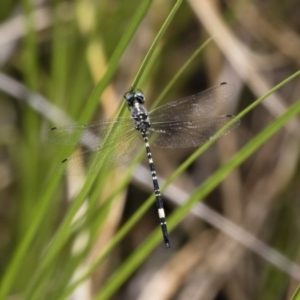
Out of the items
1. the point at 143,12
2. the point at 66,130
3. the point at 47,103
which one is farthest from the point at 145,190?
the point at 143,12

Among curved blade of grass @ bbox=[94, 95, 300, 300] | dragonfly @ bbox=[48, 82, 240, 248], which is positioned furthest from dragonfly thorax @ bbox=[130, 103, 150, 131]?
curved blade of grass @ bbox=[94, 95, 300, 300]

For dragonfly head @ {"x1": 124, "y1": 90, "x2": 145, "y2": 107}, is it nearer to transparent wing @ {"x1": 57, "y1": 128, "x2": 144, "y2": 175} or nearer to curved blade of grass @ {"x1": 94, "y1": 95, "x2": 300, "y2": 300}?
transparent wing @ {"x1": 57, "y1": 128, "x2": 144, "y2": 175}

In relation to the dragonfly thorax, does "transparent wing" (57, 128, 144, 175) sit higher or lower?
lower

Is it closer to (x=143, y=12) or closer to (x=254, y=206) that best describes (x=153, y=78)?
(x=254, y=206)

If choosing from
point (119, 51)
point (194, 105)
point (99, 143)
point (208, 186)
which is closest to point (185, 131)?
point (194, 105)

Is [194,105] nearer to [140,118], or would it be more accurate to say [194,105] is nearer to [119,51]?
[140,118]

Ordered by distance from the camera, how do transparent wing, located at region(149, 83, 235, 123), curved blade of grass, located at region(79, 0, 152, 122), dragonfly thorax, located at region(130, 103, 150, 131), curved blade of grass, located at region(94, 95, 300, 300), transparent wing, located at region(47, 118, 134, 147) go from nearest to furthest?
1. curved blade of grass, located at region(79, 0, 152, 122)
2. curved blade of grass, located at region(94, 95, 300, 300)
3. transparent wing, located at region(47, 118, 134, 147)
4. transparent wing, located at region(149, 83, 235, 123)
5. dragonfly thorax, located at region(130, 103, 150, 131)

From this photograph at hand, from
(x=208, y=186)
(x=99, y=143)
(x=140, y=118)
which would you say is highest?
(x=140, y=118)
